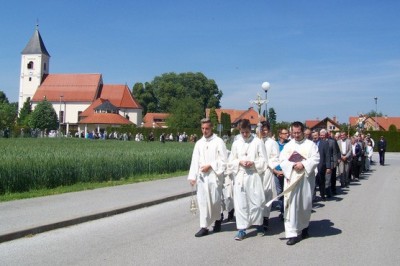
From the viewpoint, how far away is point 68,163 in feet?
49.2

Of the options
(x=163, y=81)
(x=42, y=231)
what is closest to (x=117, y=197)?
(x=42, y=231)

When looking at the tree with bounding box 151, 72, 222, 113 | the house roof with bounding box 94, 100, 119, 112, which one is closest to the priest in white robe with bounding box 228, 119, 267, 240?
the house roof with bounding box 94, 100, 119, 112

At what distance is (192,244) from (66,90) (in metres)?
107

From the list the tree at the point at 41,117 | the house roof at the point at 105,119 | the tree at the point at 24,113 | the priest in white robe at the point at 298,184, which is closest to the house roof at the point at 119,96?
the house roof at the point at 105,119

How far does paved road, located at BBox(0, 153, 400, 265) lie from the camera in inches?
251

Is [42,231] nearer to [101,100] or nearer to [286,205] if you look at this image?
[286,205]

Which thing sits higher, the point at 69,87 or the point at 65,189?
the point at 69,87

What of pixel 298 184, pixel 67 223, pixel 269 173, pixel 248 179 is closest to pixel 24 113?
pixel 67 223

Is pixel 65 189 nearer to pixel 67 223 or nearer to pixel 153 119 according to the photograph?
pixel 67 223

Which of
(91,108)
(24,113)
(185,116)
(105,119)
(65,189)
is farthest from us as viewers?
(91,108)

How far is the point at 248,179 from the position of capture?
7902 millimetres

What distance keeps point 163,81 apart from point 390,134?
76272mm

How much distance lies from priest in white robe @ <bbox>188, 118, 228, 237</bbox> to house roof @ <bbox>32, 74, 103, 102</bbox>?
3998 inches

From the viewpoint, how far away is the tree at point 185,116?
290ft
